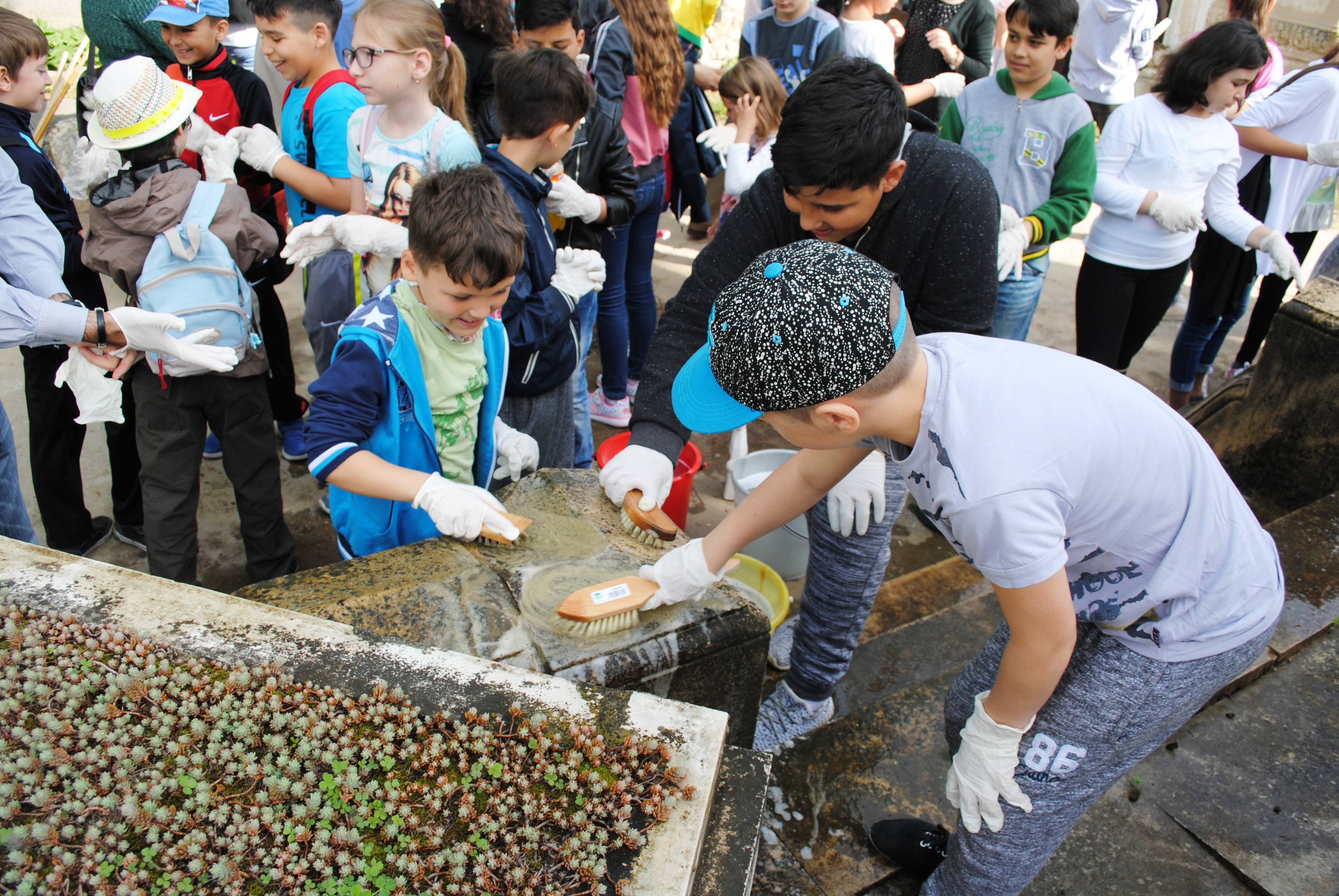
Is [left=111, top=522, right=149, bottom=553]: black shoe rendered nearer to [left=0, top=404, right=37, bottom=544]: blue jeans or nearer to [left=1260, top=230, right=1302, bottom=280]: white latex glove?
[left=0, top=404, right=37, bottom=544]: blue jeans

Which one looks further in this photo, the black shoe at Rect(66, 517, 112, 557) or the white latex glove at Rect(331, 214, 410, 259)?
the black shoe at Rect(66, 517, 112, 557)

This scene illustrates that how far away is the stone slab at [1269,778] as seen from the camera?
229cm

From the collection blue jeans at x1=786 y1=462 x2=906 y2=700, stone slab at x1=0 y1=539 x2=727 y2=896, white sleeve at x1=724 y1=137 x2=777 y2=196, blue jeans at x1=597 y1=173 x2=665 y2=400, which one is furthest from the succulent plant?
white sleeve at x1=724 y1=137 x2=777 y2=196

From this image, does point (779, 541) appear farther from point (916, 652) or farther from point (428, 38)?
point (428, 38)

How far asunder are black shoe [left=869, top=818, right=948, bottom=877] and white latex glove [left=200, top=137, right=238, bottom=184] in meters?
3.34

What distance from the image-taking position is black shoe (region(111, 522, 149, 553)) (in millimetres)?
3508

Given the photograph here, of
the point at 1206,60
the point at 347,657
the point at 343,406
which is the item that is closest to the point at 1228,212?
the point at 1206,60

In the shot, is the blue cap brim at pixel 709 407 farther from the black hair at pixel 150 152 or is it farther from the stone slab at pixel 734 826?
the black hair at pixel 150 152

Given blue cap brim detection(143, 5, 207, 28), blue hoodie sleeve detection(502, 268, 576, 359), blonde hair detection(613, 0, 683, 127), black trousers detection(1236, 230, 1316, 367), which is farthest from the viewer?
black trousers detection(1236, 230, 1316, 367)

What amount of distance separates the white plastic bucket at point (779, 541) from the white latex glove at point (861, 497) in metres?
0.98

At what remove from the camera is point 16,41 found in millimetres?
2766

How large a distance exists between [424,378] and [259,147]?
6.36 ft

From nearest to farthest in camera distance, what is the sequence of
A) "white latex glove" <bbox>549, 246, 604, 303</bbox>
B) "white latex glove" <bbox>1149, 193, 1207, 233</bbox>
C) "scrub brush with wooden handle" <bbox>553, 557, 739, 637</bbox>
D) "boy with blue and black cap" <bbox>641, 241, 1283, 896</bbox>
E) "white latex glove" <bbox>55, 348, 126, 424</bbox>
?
"boy with blue and black cap" <bbox>641, 241, 1283, 896</bbox> → "scrub brush with wooden handle" <bbox>553, 557, 739, 637</bbox> → "white latex glove" <bbox>55, 348, 126, 424</bbox> → "white latex glove" <bbox>549, 246, 604, 303</bbox> → "white latex glove" <bbox>1149, 193, 1207, 233</bbox>

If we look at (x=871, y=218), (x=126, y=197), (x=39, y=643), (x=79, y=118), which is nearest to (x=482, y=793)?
(x=39, y=643)
